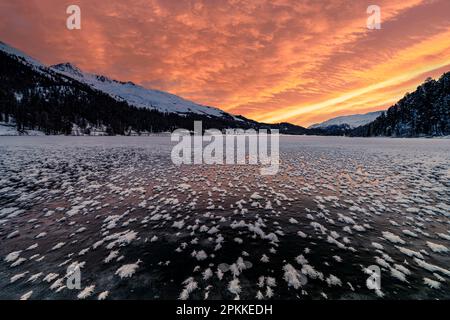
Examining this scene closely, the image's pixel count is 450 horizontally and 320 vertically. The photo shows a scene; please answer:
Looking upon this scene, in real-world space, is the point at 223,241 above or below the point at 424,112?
below

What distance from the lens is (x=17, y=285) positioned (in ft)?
19.8

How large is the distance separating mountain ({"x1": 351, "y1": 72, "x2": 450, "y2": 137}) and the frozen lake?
20512cm

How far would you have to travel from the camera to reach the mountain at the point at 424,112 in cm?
15938

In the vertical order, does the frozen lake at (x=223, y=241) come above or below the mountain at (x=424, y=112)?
below

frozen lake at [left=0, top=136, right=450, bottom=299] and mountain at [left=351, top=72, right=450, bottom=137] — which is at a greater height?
mountain at [left=351, top=72, right=450, bottom=137]

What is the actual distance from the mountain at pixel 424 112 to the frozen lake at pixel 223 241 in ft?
673

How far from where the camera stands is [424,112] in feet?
558

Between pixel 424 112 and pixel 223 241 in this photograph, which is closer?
pixel 223 241

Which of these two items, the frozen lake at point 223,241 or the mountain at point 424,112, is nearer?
the frozen lake at point 223,241

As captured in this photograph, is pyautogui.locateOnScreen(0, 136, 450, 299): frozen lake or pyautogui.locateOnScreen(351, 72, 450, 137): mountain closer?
pyautogui.locateOnScreen(0, 136, 450, 299): frozen lake

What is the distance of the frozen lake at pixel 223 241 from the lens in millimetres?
6051

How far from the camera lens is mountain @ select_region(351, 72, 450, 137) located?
159375mm

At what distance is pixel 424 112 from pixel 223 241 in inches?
9052
